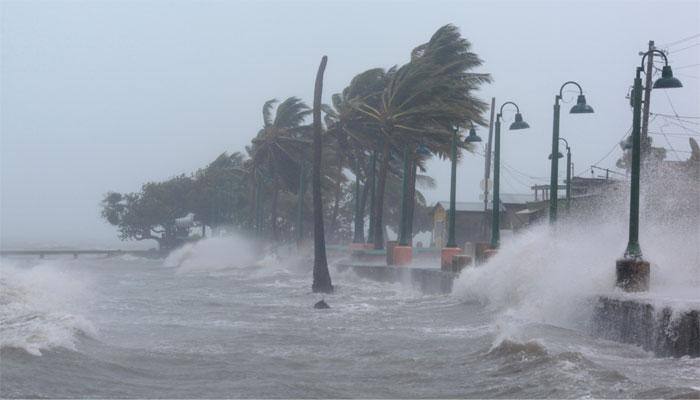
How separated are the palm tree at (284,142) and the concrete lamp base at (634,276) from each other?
4483cm

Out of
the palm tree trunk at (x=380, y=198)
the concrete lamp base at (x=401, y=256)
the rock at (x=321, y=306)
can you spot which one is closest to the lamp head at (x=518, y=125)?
the rock at (x=321, y=306)

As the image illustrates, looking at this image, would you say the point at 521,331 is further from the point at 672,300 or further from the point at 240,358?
the point at 240,358

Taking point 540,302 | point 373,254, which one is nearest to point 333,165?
point 373,254

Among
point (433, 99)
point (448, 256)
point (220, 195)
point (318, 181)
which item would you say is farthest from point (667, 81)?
point (220, 195)

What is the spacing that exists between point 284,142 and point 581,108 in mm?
41307

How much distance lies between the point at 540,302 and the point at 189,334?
6174 mm

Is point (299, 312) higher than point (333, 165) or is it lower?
lower

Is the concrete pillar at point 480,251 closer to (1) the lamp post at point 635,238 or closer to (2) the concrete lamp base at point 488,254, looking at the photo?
(2) the concrete lamp base at point 488,254

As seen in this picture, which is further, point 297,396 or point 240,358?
point 240,358

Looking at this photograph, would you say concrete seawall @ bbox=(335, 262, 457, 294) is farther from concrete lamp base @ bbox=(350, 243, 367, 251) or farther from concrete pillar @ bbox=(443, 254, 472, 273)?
concrete lamp base @ bbox=(350, 243, 367, 251)

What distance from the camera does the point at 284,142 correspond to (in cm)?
6166

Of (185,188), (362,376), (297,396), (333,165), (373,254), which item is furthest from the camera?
(185,188)

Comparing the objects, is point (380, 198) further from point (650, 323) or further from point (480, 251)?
point (650, 323)

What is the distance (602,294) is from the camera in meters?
15.9
